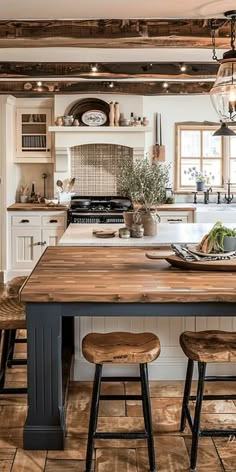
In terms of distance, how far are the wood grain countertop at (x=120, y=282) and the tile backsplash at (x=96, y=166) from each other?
14.2 feet

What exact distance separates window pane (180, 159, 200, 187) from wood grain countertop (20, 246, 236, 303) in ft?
14.8

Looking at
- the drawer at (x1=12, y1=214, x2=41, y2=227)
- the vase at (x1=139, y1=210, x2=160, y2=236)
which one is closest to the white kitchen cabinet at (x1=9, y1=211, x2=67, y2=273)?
the drawer at (x1=12, y1=214, x2=41, y2=227)

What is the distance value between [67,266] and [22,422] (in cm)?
94

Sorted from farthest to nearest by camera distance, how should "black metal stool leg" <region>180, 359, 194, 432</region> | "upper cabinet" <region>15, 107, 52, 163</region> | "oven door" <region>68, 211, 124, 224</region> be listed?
"upper cabinet" <region>15, 107, 52, 163</region>, "oven door" <region>68, 211, 124, 224</region>, "black metal stool leg" <region>180, 359, 194, 432</region>

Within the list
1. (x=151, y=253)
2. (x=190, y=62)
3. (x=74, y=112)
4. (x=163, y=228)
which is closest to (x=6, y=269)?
(x=74, y=112)

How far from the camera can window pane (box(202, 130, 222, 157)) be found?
807 cm

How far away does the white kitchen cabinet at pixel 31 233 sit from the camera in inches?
293

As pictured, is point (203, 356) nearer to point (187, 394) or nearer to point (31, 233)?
point (187, 394)

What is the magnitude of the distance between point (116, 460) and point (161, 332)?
1.11 m

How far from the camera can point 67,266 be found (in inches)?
137

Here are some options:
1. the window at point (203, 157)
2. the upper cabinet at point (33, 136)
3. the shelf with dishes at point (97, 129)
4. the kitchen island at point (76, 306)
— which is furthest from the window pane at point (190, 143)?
the kitchen island at point (76, 306)

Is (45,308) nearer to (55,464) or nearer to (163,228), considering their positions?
(55,464)

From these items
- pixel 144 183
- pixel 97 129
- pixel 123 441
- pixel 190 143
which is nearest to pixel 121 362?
pixel 123 441

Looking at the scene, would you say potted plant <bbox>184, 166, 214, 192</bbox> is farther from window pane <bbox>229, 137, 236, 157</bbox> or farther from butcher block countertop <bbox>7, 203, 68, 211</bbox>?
butcher block countertop <bbox>7, 203, 68, 211</bbox>
